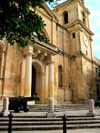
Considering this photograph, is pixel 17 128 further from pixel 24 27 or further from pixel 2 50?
pixel 2 50

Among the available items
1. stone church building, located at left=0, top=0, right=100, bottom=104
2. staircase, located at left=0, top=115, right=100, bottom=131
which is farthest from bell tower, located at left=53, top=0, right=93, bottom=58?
staircase, located at left=0, top=115, right=100, bottom=131

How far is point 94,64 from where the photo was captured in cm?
3003

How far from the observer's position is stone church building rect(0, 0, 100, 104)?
15.1 meters

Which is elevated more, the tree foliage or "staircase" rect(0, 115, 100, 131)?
the tree foliage

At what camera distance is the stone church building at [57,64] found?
15109 mm

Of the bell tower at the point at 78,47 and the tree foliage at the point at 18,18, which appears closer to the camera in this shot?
the tree foliage at the point at 18,18

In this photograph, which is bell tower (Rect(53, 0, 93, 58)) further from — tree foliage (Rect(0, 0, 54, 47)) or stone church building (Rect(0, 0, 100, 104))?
tree foliage (Rect(0, 0, 54, 47))

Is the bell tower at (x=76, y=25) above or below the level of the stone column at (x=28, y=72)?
above

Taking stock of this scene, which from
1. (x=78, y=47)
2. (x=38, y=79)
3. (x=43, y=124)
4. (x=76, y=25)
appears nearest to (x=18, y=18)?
(x=43, y=124)

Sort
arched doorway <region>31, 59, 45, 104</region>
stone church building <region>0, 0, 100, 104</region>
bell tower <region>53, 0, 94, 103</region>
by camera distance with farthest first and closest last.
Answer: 1. bell tower <region>53, 0, 94, 103</region>
2. arched doorway <region>31, 59, 45, 104</region>
3. stone church building <region>0, 0, 100, 104</region>

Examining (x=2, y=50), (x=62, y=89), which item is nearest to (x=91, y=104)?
(x=2, y=50)

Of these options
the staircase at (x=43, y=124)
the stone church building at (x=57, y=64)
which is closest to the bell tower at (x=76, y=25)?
A: the stone church building at (x=57, y=64)

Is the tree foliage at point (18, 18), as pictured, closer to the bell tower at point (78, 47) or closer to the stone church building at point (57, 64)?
the stone church building at point (57, 64)

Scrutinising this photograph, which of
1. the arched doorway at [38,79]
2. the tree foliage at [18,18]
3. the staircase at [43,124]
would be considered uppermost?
the tree foliage at [18,18]
